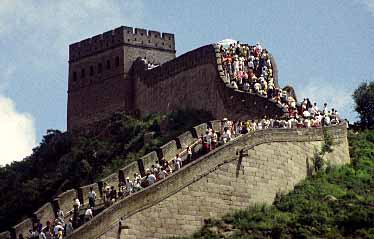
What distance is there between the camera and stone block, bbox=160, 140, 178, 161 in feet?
148

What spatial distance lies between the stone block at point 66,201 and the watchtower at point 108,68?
84.4ft

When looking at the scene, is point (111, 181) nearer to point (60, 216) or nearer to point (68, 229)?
point (60, 216)

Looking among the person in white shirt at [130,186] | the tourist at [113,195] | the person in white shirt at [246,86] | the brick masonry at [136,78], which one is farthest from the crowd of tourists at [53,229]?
the brick masonry at [136,78]

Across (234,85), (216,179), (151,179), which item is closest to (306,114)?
(216,179)

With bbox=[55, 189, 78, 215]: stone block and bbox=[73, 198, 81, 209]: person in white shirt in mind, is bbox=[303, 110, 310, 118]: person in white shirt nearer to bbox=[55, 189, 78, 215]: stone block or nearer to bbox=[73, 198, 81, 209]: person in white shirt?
bbox=[55, 189, 78, 215]: stone block

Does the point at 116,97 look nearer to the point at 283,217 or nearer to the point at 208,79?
the point at 208,79

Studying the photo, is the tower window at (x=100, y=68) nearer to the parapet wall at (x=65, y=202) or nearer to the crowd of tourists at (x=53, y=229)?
the parapet wall at (x=65, y=202)

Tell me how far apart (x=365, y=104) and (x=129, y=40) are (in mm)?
17954

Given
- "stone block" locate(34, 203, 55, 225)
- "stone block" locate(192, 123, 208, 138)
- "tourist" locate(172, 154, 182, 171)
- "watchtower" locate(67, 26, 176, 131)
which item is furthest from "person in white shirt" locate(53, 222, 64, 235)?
"watchtower" locate(67, 26, 176, 131)

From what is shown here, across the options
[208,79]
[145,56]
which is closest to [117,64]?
[145,56]

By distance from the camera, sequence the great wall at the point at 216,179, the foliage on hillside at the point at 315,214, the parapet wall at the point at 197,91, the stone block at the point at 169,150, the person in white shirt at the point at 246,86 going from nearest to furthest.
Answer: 1. the great wall at the point at 216,179
2. the foliage on hillside at the point at 315,214
3. the stone block at the point at 169,150
4. the parapet wall at the point at 197,91
5. the person in white shirt at the point at 246,86

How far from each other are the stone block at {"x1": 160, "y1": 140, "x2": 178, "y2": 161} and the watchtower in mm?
22921

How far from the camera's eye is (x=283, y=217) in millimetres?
41438

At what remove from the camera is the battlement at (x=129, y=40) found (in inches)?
2773
